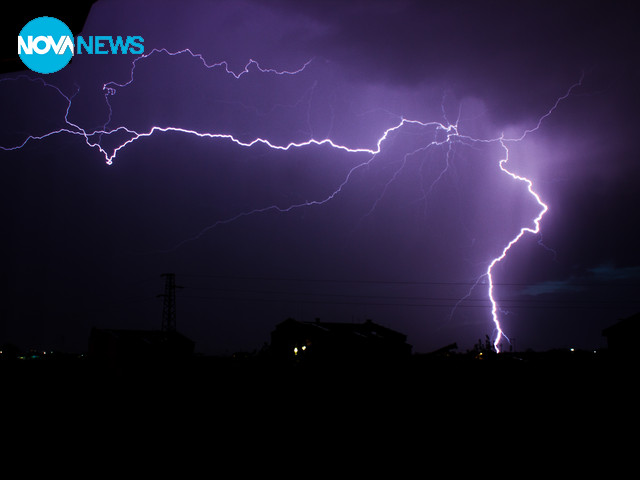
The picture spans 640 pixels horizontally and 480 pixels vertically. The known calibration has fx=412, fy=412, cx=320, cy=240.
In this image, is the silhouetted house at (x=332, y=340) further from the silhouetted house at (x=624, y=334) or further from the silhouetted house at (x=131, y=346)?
the silhouetted house at (x=624, y=334)

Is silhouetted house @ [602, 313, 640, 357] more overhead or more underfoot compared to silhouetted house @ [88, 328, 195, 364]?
more overhead

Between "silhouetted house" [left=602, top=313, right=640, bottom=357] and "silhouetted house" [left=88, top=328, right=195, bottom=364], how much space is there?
20606 mm

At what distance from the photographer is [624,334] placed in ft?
64.7

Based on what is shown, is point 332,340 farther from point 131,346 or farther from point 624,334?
point 624,334

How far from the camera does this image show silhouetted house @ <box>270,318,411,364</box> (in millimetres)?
19141

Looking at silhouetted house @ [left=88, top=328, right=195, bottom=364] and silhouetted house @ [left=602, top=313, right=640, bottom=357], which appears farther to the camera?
silhouetted house @ [left=88, top=328, right=195, bottom=364]

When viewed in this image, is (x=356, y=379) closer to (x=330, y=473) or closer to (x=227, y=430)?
(x=227, y=430)

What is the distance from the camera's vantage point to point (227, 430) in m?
5.77

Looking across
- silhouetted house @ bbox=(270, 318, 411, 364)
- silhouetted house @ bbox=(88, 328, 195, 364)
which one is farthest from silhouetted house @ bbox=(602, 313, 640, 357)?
silhouetted house @ bbox=(88, 328, 195, 364)

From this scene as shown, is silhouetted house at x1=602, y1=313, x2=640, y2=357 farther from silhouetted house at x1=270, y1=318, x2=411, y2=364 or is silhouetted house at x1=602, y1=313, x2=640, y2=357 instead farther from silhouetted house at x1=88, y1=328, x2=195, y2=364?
silhouetted house at x1=88, y1=328, x2=195, y2=364

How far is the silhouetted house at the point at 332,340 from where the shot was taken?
19141 millimetres

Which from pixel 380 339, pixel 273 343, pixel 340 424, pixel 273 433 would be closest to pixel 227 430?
pixel 273 433

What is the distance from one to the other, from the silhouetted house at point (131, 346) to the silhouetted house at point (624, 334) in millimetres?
20606

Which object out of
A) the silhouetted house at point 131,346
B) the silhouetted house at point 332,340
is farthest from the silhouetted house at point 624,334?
the silhouetted house at point 131,346
